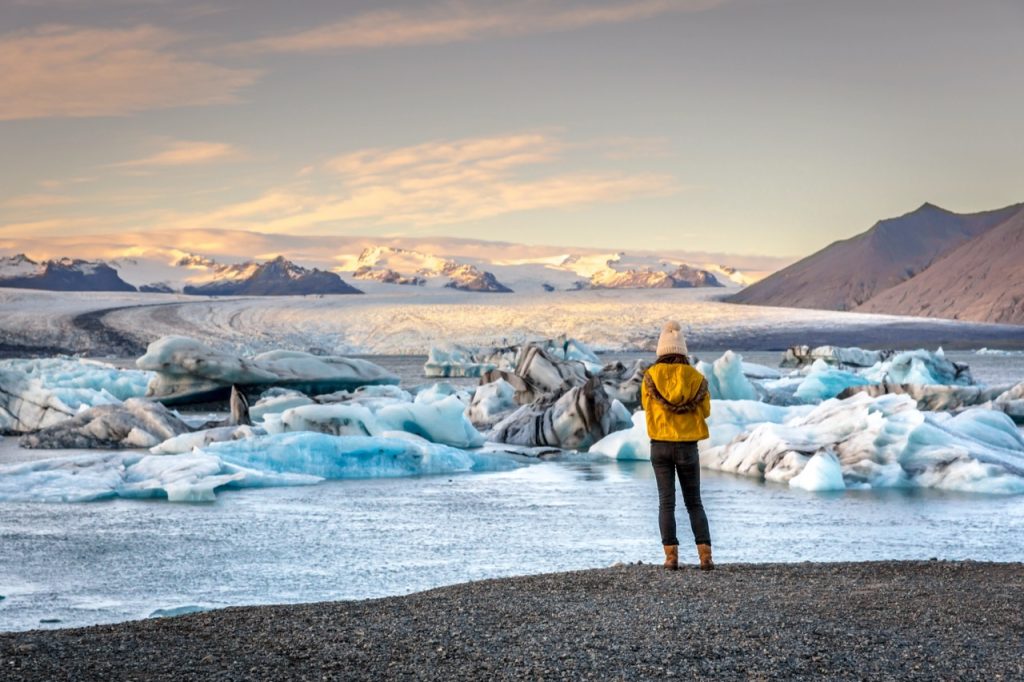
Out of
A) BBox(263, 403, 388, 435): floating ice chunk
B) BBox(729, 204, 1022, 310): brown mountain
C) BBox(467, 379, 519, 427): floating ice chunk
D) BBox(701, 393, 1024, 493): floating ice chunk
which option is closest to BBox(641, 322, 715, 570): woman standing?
BBox(701, 393, 1024, 493): floating ice chunk

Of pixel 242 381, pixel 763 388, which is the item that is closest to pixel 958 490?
pixel 763 388

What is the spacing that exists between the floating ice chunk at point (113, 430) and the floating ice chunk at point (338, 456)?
295 cm

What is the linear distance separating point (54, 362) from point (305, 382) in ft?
20.4

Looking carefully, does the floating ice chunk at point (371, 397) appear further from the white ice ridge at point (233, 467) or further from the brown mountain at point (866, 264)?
the brown mountain at point (866, 264)

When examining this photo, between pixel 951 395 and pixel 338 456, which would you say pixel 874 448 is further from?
pixel 951 395

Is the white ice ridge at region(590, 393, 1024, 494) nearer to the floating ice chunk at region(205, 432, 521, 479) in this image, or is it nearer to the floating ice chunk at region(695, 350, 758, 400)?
the floating ice chunk at region(205, 432, 521, 479)

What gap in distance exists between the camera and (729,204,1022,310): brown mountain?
100000 mm

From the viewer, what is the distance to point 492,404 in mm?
17250

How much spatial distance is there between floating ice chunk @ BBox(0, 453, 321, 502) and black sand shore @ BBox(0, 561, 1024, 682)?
4944mm

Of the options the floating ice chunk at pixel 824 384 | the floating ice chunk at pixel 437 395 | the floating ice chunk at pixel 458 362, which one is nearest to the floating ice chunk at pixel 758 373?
the floating ice chunk at pixel 824 384

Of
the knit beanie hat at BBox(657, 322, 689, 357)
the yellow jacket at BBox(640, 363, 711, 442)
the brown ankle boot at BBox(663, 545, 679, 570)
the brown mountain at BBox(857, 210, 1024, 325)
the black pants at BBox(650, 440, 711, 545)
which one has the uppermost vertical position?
the brown mountain at BBox(857, 210, 1024, 325)

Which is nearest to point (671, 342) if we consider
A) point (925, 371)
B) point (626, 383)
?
point (626, 383)

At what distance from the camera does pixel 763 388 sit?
20.9 metres

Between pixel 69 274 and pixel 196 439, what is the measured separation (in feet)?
367
